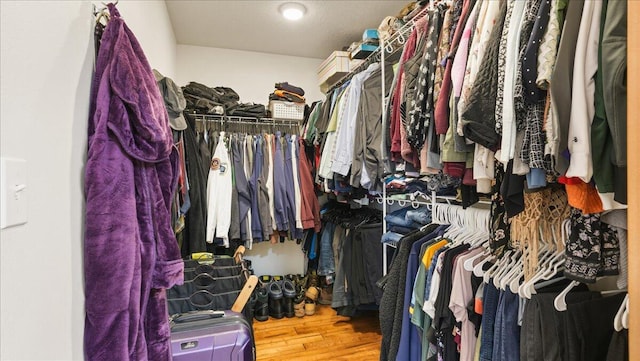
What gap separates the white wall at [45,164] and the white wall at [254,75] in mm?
2397

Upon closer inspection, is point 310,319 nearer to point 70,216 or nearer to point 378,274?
point 378,274

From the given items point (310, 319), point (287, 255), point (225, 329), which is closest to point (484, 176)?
point (225, 329)

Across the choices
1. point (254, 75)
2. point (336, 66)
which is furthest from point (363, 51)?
point (254, 75)

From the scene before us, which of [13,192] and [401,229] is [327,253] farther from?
[13,192]

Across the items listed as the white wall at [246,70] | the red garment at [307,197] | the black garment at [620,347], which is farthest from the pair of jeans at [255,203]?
the black garment at [620,347]

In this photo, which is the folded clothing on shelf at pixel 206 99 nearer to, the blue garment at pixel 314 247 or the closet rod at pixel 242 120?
the closet rod at pixel 242 120

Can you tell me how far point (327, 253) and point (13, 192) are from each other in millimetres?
2514

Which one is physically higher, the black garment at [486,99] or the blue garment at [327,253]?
the black garment at [486,99]

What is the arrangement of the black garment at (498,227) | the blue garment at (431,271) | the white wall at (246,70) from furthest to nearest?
the white wall at (246,70), the blue garment at (431,271), the black garment at (498,227)

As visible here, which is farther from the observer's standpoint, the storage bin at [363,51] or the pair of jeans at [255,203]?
the pair of jeans at [255,203]

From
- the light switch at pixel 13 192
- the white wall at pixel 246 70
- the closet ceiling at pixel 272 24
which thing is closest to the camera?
the light switch at pixel 13 192

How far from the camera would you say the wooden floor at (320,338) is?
6.99ft

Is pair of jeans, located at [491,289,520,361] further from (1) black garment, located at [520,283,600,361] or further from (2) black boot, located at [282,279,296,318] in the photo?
(2) black boot, located at [282,279,296,318]

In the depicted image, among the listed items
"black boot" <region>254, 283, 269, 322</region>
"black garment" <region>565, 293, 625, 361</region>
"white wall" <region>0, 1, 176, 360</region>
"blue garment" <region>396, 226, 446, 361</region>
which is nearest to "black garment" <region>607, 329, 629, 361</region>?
"black garment" <region>565, 293, 625, 361</region>
